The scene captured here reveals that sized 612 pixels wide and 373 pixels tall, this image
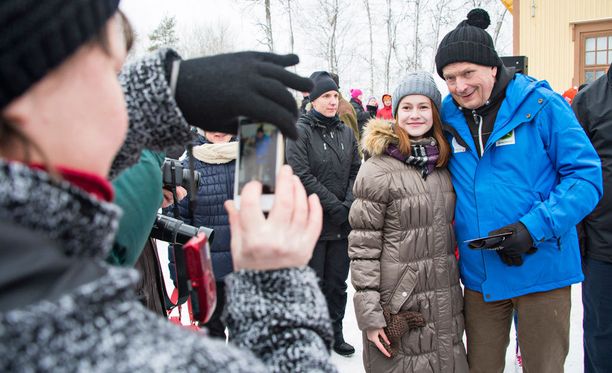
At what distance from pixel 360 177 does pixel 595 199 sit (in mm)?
1135

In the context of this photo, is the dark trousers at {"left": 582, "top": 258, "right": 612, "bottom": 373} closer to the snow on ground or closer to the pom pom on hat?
the snow on ground

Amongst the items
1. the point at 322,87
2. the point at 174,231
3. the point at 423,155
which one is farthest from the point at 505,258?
Answer: the point at 322,87

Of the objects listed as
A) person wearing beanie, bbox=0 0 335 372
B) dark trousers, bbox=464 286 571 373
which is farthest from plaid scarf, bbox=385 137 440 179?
person wearing beanie, bbox=0 0 335 372

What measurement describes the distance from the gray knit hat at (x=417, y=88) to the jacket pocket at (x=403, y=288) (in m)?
0.95

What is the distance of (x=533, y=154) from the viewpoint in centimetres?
230

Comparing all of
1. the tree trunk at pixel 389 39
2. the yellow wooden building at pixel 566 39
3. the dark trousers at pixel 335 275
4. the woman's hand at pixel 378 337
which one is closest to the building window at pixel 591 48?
the yellow wooden building at pixel 566 39

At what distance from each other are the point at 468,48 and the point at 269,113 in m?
1.91

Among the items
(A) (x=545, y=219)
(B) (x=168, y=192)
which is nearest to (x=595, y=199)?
(A) (x=545, y=219)

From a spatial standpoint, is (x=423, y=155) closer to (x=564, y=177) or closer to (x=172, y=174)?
(x=564, y=177)

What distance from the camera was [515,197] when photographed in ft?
7.54

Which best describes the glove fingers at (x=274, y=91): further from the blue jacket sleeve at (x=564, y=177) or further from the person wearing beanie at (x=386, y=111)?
the person wearing beanie at (x=386, y=111)

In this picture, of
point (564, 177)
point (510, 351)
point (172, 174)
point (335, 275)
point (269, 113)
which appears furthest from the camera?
point (335, 275)

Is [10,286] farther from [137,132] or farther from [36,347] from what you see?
[137,132]

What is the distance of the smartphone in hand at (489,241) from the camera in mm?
2172
